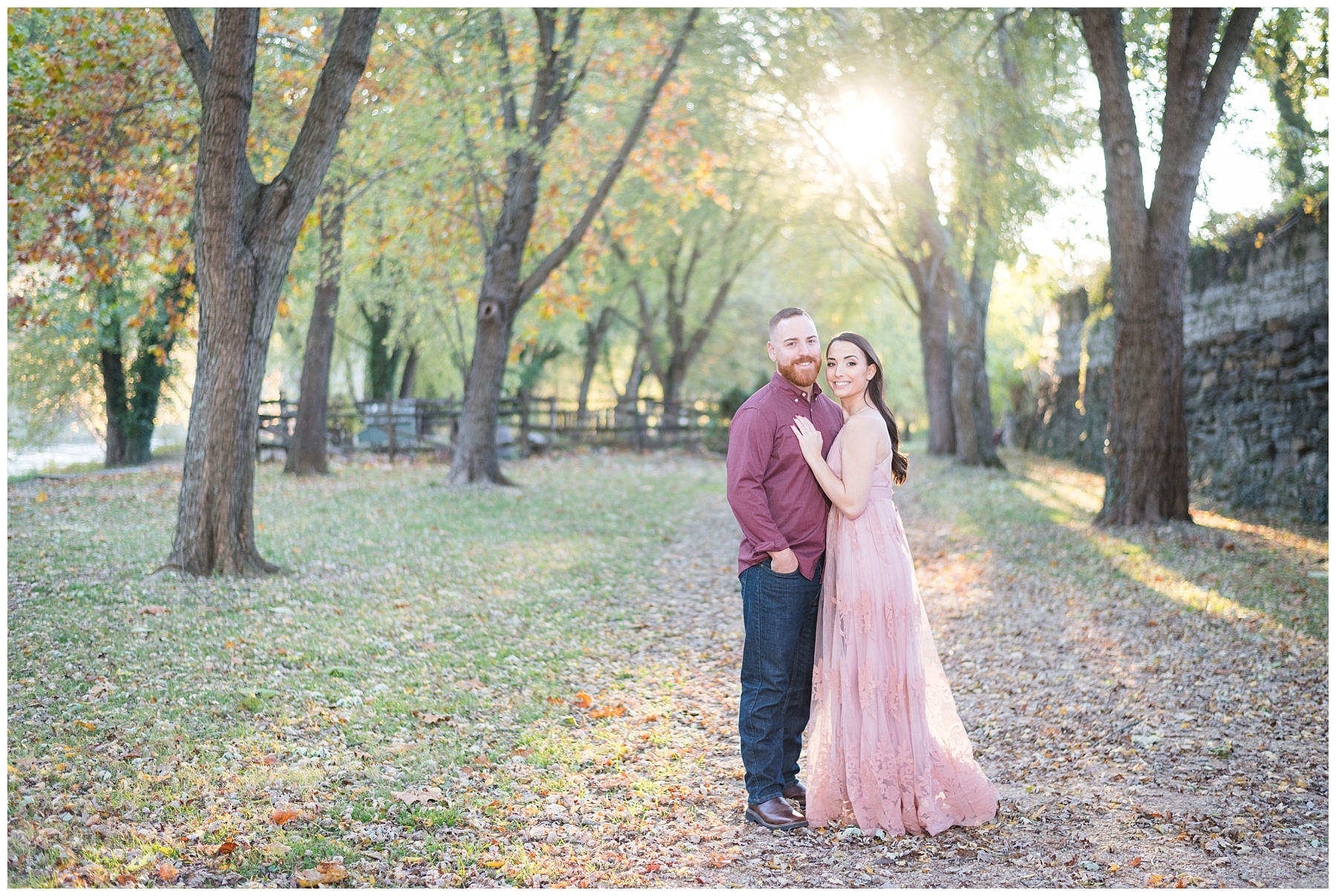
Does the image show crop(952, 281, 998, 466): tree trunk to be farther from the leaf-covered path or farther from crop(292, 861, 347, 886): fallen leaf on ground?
crop(292, 861, 347, 886): fallen leaf on ground

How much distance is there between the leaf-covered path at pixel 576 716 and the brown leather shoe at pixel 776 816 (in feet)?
0.17

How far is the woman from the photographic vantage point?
4.19 meters

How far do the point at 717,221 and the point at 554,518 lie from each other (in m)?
15.9

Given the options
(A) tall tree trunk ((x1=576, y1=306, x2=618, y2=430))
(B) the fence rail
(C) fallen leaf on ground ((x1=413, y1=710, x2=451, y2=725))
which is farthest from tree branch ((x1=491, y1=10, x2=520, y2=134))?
(A) tall tree trunk ((x1=576, y1=306, x2=618, y2=430))

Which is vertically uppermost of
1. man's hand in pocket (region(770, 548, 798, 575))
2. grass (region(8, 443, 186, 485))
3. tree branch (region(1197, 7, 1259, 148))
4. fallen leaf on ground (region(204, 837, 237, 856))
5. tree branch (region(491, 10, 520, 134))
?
tree branch (region(491, 10, 520, 134))

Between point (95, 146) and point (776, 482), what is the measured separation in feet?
30.1

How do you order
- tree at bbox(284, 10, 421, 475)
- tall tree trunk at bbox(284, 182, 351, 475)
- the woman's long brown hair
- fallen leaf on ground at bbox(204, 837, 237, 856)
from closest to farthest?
fallen leaf on ground at bbox(204, 837, 237, 856) → the woman's long brown hair → tree at bbox(284, 10, 421, 475) → tall tree trunk at bbox(284, 182, 351, 475)

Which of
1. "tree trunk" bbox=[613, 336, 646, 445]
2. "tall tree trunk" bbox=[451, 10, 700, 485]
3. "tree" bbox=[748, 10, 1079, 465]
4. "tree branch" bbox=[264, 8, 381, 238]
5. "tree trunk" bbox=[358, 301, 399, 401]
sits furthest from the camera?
"tree trunk" bbox=[358, 301, 399, 401]

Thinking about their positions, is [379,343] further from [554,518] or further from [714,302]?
[554,518]

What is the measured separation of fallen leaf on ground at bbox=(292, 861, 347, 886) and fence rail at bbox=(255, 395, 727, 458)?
19295 millimetres

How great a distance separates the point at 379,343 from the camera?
97.2 feet

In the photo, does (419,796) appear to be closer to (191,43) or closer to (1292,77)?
(191,43)

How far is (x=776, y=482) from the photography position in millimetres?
4254

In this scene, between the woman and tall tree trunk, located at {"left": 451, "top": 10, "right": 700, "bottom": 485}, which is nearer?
the woman
